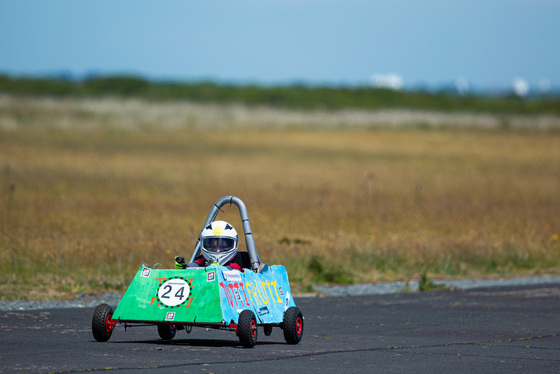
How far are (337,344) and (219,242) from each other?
6.71 feet

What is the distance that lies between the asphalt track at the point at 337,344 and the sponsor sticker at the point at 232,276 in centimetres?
85

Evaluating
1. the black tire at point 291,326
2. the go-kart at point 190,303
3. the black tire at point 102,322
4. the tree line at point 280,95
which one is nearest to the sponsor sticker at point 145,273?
the go-kart at point 190,303

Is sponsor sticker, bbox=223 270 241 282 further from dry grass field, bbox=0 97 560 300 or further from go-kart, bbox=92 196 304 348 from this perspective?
dry grass field, bbox=0 97 560 300

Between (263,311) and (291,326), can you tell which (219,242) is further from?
(291,326)

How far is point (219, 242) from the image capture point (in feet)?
42.5

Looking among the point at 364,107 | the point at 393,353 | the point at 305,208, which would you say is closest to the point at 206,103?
the point at 364,107

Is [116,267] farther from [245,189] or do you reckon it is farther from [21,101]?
[21,101]

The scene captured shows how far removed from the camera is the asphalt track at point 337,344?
1109 centimetres

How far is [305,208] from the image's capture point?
35250 mm

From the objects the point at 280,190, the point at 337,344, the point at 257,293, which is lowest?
the point at 280,190

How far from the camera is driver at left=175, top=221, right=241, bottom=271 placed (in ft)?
42.2

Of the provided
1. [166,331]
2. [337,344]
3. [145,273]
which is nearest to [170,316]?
[145,273]

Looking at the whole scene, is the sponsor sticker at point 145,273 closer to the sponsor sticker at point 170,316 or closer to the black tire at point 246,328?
the sponsor sticker at point 170,316

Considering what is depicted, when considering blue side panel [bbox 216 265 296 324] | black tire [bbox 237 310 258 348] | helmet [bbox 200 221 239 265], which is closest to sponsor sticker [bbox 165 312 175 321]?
blue side panel [bbox 216 265 296 324]
